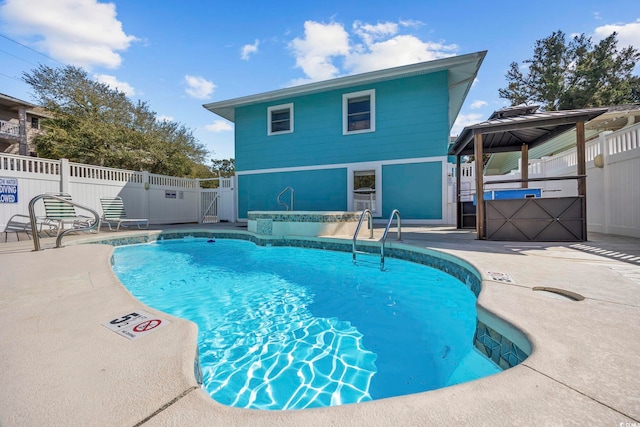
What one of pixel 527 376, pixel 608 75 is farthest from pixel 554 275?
pixel 608 75

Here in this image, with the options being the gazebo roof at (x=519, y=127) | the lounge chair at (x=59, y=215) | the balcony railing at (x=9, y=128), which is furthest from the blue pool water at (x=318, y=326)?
the balcony railing at (x=9, y=128)

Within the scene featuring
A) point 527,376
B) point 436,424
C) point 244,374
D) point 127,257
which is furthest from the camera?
point 127,257

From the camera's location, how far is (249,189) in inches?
415

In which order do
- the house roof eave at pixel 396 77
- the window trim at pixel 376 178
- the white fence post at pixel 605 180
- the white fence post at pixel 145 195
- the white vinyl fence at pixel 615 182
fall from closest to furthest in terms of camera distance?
the white vinyl fence at pixel 615 182 < the white fence post at pixel 605 180 < the house roof eave at pixel 396 77 < the window trim at pixel 376 178 < the white fence post at pixel 145 195

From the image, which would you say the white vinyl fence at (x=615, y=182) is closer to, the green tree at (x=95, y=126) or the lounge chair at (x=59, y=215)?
the lounge chair at (x=59, y=215)

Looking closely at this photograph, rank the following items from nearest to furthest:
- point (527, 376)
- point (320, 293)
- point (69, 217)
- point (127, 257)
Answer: point (527, 376)
point (320, 293)
point (127, 257)
point (69, 217)

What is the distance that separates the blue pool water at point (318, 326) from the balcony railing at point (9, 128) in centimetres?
2033

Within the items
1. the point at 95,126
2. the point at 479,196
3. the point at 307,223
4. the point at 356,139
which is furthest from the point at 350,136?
the point at 95,126

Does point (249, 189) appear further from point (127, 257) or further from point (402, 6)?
point (402, 6)

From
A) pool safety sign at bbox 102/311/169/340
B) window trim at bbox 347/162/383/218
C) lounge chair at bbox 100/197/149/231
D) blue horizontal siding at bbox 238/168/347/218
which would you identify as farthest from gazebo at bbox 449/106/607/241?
lounge chair at bbox 100/197/149/231

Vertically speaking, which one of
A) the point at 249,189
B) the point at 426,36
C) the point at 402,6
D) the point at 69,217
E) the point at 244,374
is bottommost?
the point at 244,374

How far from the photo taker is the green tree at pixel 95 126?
13609 millimetres

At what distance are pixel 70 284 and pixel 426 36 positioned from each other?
10.5 metres

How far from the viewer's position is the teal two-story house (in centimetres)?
805
